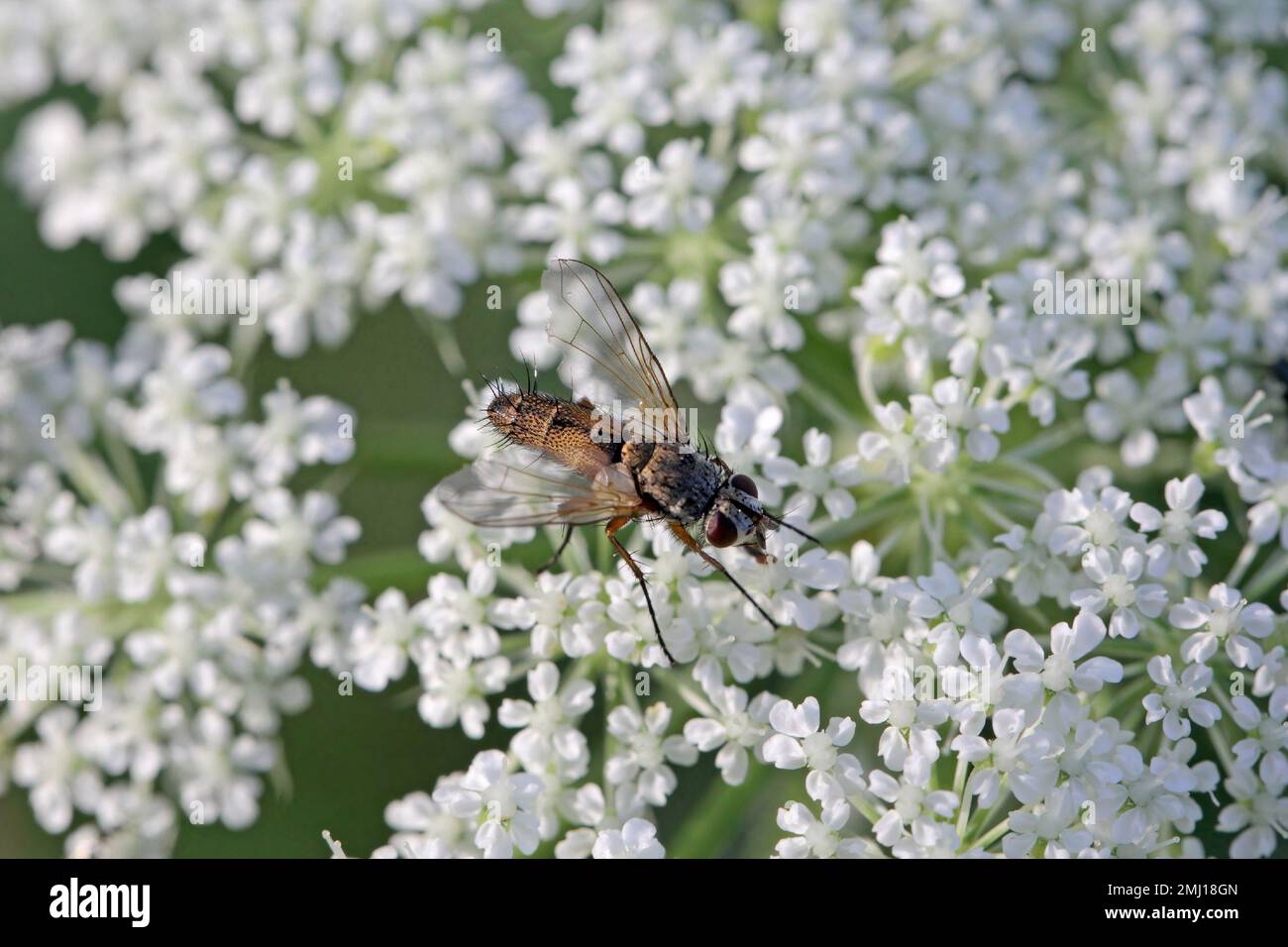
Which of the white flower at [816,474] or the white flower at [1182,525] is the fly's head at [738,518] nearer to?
the white flower at [816,474]

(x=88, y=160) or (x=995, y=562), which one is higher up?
(x=88, y=160)

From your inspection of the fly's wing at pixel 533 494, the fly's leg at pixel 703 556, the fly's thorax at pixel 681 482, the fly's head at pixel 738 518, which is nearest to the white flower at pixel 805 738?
the fly's leg at pixel 703 556

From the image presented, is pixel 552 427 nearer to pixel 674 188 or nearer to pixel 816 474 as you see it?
pixel 816 474

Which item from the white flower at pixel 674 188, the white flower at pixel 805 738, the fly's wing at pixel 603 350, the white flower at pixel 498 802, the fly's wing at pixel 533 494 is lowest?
the white flower at pixel 498 802

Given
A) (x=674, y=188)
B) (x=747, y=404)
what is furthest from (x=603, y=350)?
(x=674, y=188)
